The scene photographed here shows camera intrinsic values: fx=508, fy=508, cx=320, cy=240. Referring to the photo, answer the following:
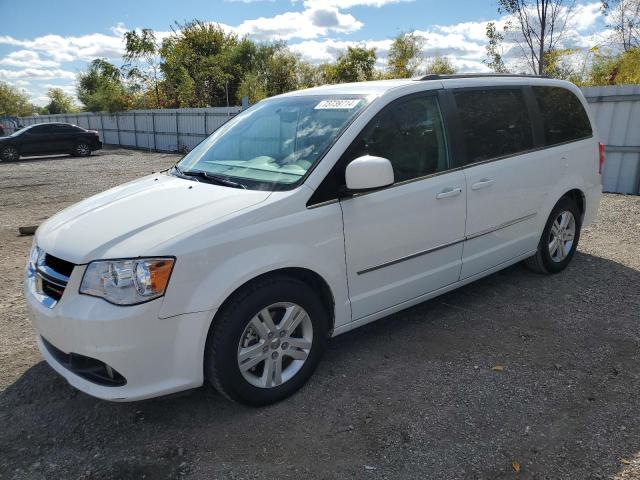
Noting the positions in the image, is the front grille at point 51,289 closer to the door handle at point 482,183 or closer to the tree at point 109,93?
the door handle at point 482,183

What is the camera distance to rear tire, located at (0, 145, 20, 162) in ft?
64.3

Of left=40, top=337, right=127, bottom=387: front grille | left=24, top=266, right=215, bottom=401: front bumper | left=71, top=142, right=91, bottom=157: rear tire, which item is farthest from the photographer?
left=71, top=142, right=91, bottom=157: rear tire

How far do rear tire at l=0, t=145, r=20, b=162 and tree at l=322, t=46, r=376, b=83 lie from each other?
72.6 feet

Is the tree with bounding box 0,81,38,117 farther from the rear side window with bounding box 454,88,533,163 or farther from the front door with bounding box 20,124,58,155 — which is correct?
the rear side window with bounding box 454,88,533,163

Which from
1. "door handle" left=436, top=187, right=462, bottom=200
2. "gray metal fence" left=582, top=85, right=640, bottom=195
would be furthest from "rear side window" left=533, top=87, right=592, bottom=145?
"gray metal fence" left=582, top=85, right=640, bottom=195

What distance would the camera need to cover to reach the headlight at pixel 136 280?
8.04ft

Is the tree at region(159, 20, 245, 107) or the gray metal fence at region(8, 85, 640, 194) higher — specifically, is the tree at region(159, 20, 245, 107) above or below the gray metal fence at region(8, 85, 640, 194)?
above

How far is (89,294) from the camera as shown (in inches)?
98.7

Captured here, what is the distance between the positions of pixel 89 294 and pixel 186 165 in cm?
149

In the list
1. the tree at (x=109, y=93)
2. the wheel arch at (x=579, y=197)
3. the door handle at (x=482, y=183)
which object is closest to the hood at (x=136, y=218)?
the door handle at (x=482, y=183)

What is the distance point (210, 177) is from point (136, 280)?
3.51 feet

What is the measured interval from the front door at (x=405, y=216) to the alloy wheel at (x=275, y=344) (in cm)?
40

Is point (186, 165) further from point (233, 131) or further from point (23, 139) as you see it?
point (23, 139)

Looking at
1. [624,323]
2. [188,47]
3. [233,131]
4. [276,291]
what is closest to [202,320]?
[276,291]
